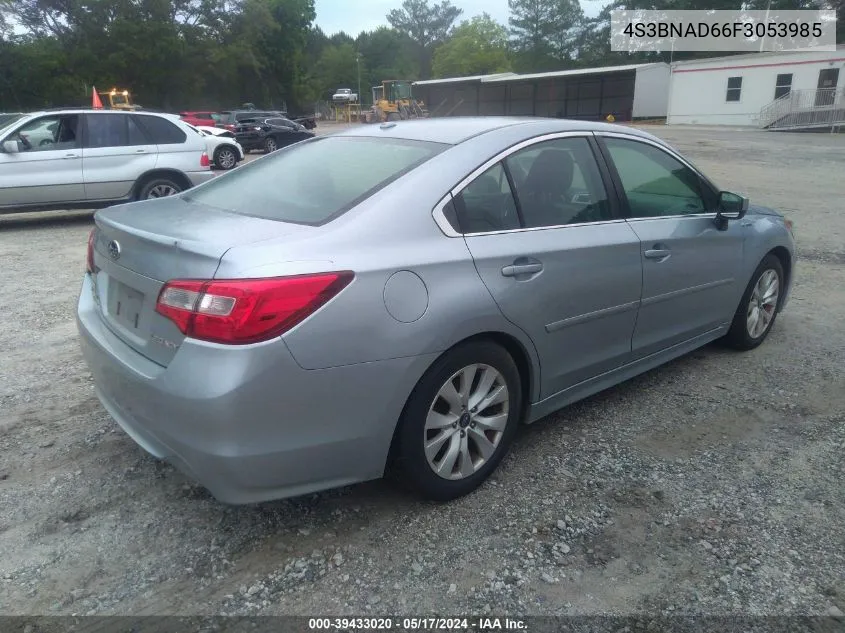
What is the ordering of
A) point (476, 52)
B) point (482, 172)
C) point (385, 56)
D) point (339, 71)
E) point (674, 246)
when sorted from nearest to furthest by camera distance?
1. point (482, 172)
2. point (674, 246)
3. point (476, 52)
4. point (339, 71)
5. point (385, 56)

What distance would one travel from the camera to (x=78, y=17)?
50.9 meters

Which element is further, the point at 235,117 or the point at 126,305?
the point at 235,117

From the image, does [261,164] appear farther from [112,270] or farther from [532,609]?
[532,609]

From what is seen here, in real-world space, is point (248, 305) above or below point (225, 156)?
above

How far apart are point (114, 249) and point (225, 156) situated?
15.4 m

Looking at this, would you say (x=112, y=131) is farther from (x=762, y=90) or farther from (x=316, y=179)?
(x=762, y=90)

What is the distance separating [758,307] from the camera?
4.73 metres

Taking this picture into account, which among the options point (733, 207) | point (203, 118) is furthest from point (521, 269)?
point (203, 118)

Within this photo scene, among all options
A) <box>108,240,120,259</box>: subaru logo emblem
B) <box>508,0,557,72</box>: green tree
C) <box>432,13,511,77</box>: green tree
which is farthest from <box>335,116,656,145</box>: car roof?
<box>432,13,511,77</box>: green tree

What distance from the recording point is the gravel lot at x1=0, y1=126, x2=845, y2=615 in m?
2.45

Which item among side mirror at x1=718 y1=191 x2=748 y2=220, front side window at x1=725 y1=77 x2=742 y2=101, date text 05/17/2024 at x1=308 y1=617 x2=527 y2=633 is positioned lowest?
date text 05/17/2024 at x1=308 y1=617 x2=527 y2=633

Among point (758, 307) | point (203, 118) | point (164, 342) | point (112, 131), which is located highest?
point (112, 131)

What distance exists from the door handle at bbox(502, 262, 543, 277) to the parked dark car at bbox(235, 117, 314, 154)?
23065 mm

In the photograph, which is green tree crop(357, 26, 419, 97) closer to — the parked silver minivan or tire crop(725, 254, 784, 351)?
the parked silver minivan
